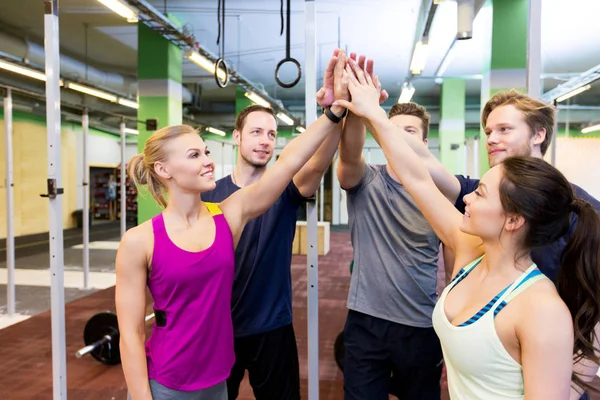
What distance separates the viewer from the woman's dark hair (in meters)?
1.00

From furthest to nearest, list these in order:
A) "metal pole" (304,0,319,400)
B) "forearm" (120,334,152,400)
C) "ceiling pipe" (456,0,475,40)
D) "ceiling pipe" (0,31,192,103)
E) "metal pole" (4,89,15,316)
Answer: "ceiling pipe" (0,31,192,103)
"metal pole" (4,89,15,316)
"ceiling pipe" (456,0,475,40)
"metal pole" (304,0,319,400)
"forearm" (120,334,152,400)

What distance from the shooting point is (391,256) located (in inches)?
63.0

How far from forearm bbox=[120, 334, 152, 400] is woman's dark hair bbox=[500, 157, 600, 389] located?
1.07 meters

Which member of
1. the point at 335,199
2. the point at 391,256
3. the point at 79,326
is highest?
the point at 391,256

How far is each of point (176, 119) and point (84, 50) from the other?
2772mm

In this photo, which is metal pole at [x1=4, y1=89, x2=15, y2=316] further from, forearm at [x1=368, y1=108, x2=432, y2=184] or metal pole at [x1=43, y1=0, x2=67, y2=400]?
forearm at [x1=368, y1=108, x2=432, y2=184]

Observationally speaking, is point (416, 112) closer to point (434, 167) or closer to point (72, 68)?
point (434, 167)

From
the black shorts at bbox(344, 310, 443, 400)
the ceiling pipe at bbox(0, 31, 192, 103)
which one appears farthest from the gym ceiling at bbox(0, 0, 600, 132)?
the black shorts at bbox(344, 310, 443, 400)

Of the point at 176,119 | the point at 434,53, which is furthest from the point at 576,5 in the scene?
the point at 176,119

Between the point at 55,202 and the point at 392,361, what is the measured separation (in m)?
1.78

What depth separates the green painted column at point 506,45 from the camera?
5.68m

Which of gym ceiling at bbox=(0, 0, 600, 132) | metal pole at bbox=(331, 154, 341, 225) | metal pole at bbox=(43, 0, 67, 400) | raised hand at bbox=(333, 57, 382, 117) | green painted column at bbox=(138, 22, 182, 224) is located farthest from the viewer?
metal pole at bbox=(331, 154, 341, 225)

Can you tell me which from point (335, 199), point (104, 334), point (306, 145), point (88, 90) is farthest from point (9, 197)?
point (335, 199)

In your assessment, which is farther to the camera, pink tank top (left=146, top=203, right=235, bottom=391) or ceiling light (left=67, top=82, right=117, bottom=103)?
ceiling light (left=67, top=82, right=117, bottom=103)
